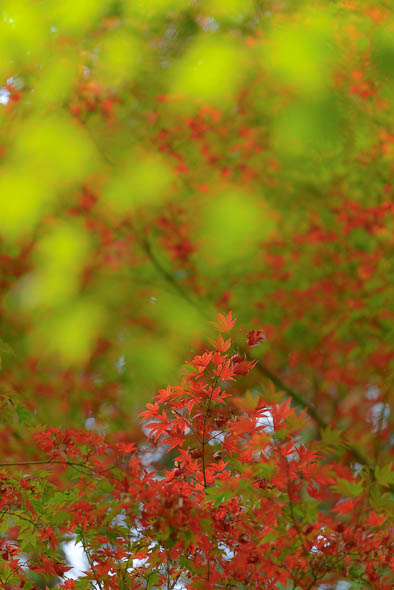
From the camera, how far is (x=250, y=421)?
2.02 m

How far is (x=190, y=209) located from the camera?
221 inches

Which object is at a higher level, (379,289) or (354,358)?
(379,289)

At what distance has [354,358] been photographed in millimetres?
5211

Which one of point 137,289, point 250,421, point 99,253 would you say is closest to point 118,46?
point 99,253

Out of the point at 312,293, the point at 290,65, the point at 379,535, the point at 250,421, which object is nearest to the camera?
the point at 250,421

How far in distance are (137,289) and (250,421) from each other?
3075 millimetres

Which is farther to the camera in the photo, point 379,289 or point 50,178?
point 379,289

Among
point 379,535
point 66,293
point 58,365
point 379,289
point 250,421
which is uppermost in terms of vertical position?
point 250,421

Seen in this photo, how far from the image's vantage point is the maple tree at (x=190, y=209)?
15.0 feet

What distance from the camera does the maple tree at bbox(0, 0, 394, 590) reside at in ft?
15.0

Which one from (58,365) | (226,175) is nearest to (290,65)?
(226,175)

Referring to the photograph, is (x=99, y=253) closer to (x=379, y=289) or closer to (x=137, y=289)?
(x=137, y=289)

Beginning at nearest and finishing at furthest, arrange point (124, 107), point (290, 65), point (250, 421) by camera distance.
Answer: point (250, 421) → point (290, 65) → point (124, 107)

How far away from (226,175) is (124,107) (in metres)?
1.36
